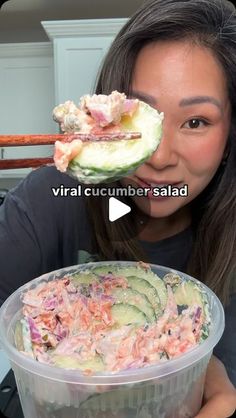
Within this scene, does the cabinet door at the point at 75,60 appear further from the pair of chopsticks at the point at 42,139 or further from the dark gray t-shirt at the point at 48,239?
the pair of chopsticks at the point at 42,139

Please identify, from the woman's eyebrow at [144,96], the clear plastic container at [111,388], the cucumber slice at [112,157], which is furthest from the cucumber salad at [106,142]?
the clear plastic container at [111,388]

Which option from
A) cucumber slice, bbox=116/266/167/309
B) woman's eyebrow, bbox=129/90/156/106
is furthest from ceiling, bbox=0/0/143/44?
cucumber slice, bbox=116/266/167/309

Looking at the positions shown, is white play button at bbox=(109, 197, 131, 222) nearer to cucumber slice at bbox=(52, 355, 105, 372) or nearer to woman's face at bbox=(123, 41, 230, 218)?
woman's face at bbox=(123, 41, 230, 218)

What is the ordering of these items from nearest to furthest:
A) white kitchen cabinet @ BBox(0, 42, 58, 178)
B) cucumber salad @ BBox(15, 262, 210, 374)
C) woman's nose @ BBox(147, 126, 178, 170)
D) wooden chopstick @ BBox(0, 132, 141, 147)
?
wooden chopstick @ BBox(0, 132, 141, 147), cucumber salad @ BBox(15, 262, 210, 374), woman's nose @ BBox(147, 126, 178, 170), white kitchen cabinet @ BBox(0, 42, 58, 178)

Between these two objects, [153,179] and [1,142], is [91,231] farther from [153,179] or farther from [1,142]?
[1,142]

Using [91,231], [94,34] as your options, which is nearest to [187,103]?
[91,231]

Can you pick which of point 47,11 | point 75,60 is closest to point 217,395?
point 75,60
